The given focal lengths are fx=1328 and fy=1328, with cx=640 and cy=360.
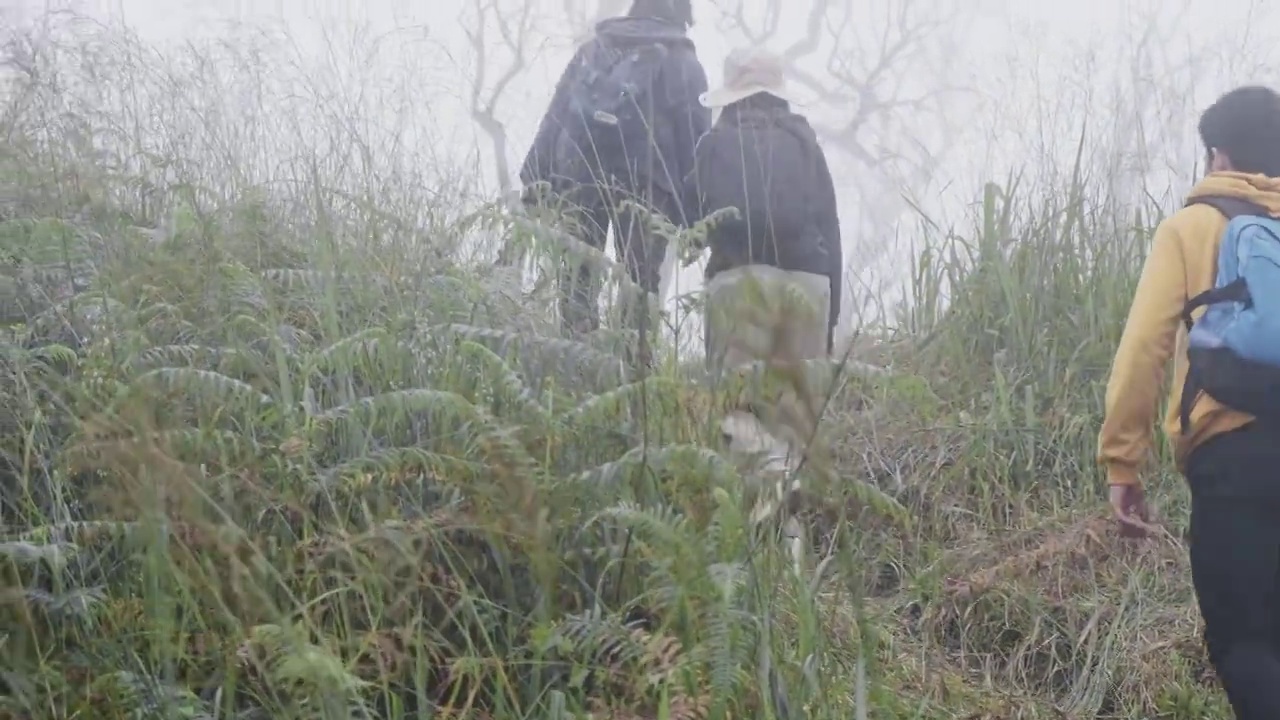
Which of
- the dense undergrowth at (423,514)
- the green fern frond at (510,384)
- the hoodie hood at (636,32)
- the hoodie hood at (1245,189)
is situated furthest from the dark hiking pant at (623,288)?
the hoodie hood at (1245,189)

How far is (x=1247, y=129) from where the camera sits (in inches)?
112

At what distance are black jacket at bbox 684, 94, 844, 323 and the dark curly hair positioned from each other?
1512 millimetres

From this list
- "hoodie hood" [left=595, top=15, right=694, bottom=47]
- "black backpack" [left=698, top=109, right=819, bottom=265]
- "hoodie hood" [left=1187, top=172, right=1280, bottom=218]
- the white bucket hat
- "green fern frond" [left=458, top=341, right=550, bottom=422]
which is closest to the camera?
"green fern frond" [left=458, top=341, right=550, bottom=422]

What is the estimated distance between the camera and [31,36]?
4.17m

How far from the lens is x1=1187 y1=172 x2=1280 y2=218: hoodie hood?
2717 millimetres

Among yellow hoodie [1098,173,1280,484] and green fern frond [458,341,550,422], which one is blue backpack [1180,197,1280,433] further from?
green fern frond [458,341,550,422]

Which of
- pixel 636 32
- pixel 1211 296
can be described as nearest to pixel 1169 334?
pixel 1211 296

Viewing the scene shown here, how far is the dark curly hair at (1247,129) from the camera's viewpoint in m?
2.85

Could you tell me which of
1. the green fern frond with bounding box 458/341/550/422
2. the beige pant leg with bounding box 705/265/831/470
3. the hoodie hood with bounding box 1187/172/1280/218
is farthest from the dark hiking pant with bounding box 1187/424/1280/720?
the green fern frond with bounding box 458/341/550/422

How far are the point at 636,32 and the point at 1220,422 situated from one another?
315 cm

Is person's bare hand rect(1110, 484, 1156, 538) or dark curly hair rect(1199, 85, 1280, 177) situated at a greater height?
dark curly hair rect(1199, 85, 1280, 177)

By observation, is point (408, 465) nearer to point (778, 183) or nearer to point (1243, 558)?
point (1243, 558)

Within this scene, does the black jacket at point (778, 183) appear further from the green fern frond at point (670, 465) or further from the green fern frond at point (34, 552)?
the green fern frond at point (34, 552)

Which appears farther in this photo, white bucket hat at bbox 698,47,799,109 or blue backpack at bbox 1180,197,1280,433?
white bucket hat at bbox 698,47,799,109
